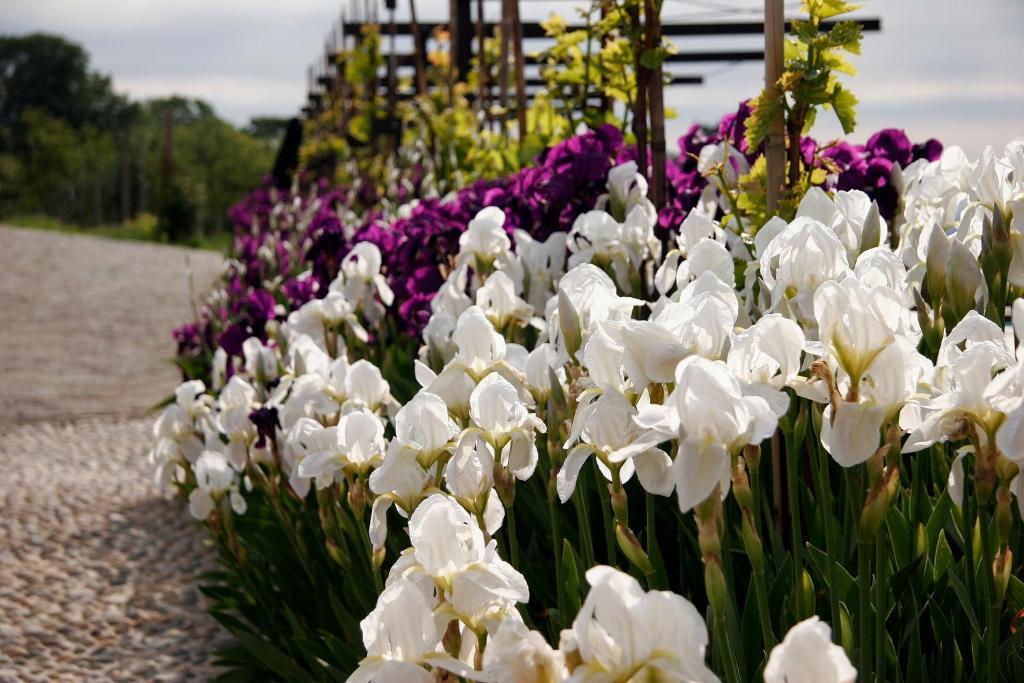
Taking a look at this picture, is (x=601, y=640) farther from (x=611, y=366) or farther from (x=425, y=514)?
(x=611, y=366)

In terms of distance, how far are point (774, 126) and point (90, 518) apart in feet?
13.1

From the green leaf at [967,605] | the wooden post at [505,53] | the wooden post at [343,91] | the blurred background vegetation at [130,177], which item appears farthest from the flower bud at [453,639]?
the blurred background vegetation at [130,177]

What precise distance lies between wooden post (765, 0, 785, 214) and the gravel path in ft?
7.71

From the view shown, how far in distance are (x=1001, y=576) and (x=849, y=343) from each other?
0.39 m

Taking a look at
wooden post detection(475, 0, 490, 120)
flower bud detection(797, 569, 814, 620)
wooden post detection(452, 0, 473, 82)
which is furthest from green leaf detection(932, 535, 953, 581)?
wooden post detection(452, 0, 473, 82)

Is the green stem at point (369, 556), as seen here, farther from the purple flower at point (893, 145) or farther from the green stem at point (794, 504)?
the purple flower at point (893, 145)

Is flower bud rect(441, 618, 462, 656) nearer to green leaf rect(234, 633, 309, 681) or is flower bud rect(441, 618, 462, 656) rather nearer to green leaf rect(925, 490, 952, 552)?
green leaf rect(925, 490, 952, 552)

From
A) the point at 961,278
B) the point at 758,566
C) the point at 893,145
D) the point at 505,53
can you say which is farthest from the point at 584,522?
the point at 505,53

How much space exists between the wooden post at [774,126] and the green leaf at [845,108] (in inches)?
5.6

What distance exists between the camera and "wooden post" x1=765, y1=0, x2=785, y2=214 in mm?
2242

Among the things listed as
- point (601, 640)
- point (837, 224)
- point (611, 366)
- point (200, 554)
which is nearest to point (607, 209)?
point (837, 224)

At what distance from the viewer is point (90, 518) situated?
5.04 metres

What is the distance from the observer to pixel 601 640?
0.89 m

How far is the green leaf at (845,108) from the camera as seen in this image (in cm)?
237
